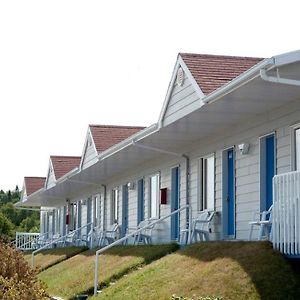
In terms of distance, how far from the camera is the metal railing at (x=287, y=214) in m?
12.4

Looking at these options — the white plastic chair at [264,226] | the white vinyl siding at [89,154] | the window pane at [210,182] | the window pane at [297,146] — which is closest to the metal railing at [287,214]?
the white plastic chair at [264,226]

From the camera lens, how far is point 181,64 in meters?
17.5

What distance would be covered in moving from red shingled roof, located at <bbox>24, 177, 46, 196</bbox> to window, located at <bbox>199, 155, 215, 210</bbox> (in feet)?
85.2

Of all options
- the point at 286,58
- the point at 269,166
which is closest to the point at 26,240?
the point at 269,166

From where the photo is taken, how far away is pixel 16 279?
45.4 ft

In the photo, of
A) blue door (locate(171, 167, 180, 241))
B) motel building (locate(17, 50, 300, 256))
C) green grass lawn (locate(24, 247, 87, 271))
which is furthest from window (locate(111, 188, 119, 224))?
blue door (locate(171, 167, 180, 241))

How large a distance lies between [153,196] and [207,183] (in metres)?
5.05

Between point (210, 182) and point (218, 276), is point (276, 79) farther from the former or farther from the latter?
point (210, 182)

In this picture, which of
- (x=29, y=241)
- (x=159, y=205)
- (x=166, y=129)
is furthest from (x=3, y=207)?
(x=166, y=129)

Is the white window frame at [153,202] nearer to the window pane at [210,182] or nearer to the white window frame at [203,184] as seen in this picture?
the white window frame at [203,184]

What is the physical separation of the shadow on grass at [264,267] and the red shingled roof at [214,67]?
3654 mm

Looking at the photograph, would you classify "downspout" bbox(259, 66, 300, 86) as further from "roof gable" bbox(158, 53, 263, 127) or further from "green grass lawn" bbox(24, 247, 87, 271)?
"green grass lawn" bbox(24, 247, 87, 271)

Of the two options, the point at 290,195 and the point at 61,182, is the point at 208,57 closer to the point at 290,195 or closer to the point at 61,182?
the point at 290,195

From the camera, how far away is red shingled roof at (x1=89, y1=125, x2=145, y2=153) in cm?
2723
